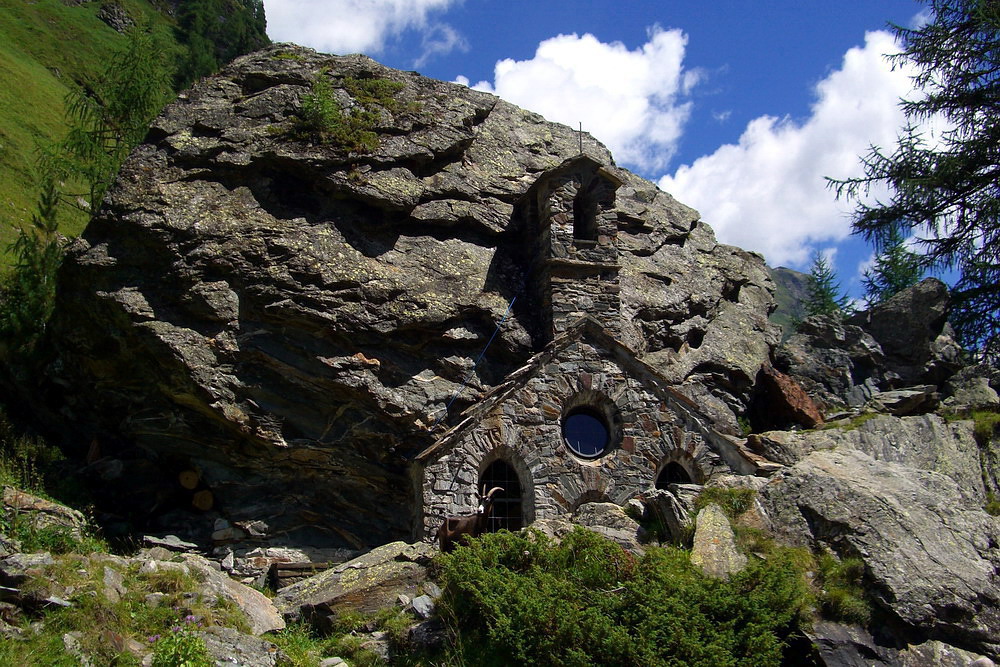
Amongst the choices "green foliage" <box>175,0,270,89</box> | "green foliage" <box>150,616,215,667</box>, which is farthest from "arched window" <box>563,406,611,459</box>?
"green foliage" <box>175,0,270,89</box>

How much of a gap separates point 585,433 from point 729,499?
3.97 metres

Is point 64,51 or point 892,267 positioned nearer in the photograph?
point 892,267

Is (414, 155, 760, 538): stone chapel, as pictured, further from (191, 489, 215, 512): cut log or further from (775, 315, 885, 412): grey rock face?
(775, 315, 885, 412): grey rock face

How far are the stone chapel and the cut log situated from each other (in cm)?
530

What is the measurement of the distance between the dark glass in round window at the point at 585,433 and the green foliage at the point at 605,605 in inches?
195

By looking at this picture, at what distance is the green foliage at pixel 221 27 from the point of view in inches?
2758

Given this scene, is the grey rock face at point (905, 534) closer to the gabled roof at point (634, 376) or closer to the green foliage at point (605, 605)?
the gabled roof at point (634, 376)

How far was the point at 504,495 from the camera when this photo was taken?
59.1ft

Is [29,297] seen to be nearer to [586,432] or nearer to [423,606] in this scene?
[586,432]

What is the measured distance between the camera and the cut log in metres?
19.4

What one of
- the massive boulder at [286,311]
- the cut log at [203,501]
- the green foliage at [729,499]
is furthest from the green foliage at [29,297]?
the green foliage at [729,499]

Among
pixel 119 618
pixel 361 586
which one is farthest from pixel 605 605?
pixel 119 618

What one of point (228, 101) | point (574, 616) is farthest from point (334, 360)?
point (574, 616)

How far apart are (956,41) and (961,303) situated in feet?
24.4
